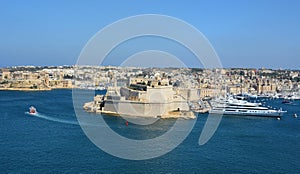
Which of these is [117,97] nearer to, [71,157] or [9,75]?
[71,157]

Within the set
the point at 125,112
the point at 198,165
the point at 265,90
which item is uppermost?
the point at 265,90

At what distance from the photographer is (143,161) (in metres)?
5.04

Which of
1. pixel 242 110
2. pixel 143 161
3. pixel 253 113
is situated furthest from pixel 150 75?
pixel 143 161

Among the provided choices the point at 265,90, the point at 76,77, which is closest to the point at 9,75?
the point at 76,77

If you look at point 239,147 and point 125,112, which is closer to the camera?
point 239,147

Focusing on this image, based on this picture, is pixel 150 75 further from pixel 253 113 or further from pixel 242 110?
pixel 253 113

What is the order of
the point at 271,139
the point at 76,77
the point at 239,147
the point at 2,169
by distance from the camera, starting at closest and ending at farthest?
the point at 2,169 → the point at 239,147 → the point at 271,139 → the point at 76,77

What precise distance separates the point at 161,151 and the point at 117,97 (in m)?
4.61

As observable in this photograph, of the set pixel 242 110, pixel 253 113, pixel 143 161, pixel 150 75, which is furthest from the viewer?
pixel 150 75

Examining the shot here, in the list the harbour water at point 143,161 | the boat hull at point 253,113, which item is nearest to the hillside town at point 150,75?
the boat hull at point 253,113

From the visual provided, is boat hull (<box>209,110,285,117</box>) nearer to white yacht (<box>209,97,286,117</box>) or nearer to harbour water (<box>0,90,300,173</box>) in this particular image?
white yacht (<box>209,97,286,117</box>)

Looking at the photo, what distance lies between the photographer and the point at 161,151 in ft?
18.4

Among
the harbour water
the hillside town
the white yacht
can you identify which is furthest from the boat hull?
the hillside town

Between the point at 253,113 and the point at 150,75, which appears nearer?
the point at 253,113
